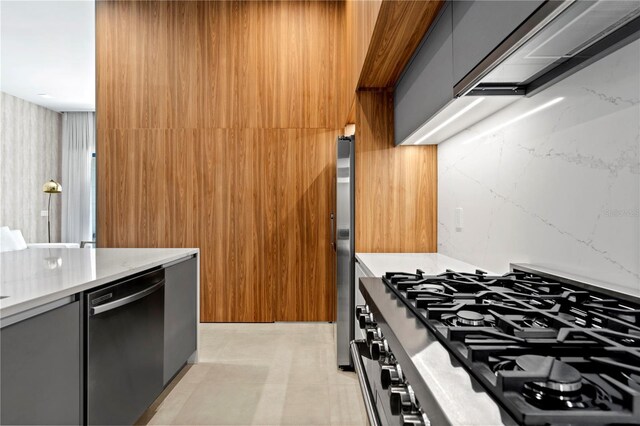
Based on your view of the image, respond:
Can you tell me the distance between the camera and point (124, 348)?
1.70 m

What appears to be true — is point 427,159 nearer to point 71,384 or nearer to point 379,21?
point 379,21

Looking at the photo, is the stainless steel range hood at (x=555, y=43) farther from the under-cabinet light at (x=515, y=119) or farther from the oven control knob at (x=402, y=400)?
the oven control knob at (x=402, y=400)

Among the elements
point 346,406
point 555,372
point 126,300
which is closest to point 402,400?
point 555,372

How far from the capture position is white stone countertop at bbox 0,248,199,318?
120 cm

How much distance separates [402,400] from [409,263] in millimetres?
1222

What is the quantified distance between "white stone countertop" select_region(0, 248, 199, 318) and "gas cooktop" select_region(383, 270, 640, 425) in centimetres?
106

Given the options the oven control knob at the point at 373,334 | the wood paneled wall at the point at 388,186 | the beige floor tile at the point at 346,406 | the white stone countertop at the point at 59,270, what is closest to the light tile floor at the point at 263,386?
the beige floor tile at the point at 346,406

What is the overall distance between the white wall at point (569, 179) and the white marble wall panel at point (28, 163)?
7.49 metres

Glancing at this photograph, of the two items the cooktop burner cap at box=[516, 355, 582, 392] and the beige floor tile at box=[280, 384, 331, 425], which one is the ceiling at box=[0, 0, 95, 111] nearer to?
the beige floor tile at box=[280, 384, 331, 425]

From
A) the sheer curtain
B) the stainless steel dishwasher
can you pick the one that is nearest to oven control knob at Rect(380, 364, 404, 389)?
the stainless steel dishwasher

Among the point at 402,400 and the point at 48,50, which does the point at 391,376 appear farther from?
the point at 48,50

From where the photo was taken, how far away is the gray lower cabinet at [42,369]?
3.58 ft

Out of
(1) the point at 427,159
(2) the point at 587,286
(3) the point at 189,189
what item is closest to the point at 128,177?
(3) the point at 189,189

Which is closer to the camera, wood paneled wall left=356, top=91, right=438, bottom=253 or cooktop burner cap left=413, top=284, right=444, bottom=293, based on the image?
cooktop burner cap left=413, top=284, right=444, bottom=293
